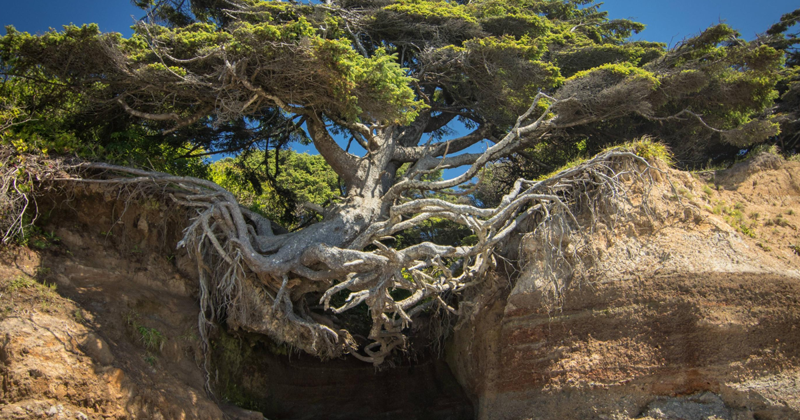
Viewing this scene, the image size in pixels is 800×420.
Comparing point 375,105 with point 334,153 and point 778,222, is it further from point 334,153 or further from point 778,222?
point 778,222

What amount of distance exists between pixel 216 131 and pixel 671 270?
1020 cm

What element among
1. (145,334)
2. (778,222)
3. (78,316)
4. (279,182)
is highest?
(279,182)

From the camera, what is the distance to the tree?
27.7ft

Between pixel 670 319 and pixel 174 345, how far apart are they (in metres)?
8.03

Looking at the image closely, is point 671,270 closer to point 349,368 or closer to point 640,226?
point 640,226

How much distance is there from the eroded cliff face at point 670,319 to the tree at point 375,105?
997mm

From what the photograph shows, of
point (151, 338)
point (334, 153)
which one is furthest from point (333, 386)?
point (334, 153)

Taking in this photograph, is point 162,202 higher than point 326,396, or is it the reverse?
point 162,202

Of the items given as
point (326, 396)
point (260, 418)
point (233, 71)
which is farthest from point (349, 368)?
point (233, 71)

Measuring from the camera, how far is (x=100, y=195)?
9.91 m

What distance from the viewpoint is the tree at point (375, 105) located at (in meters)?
8.44

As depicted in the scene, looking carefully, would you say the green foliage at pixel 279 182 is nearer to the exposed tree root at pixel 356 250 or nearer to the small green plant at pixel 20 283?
the exposed tree root at pixel 356 250

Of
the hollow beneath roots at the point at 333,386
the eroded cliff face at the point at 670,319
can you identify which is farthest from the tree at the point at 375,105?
the hollow beneath roots at the point at 333,386

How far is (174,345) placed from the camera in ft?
29.1
